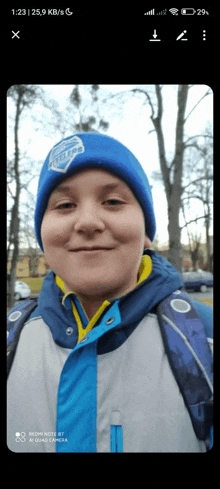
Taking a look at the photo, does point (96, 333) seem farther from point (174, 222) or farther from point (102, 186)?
point (174, 222)

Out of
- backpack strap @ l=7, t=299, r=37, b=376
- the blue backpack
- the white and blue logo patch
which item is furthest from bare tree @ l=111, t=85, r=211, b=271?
backpack strap @ l=7, t=299, r=37, b=376

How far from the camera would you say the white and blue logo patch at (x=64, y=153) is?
0.88 meters

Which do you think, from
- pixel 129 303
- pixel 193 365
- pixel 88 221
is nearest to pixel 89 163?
pixel 88 221

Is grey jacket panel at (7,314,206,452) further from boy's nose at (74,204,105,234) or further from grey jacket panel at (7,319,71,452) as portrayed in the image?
boy's nose at (74,204,105,234)

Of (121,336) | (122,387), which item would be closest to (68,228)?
(121,336)

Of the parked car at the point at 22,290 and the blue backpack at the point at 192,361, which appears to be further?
the parked car at the point at 22,290

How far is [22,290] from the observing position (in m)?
1.13

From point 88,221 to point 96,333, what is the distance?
1.16ft

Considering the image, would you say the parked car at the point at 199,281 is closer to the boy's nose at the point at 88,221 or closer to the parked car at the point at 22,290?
the boy's nose at the point at 88,221

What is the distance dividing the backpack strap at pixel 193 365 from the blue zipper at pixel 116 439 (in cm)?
23

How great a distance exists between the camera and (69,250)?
2.91ft

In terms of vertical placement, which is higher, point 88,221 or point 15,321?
point 88,221
